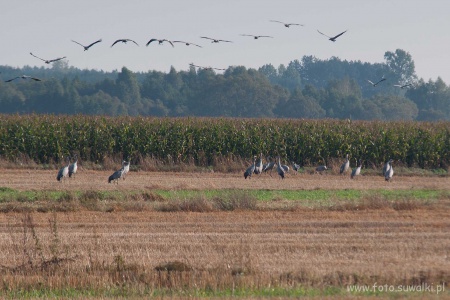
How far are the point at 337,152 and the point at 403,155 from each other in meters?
3.68

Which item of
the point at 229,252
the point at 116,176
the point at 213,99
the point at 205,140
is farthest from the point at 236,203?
the point at 213,99

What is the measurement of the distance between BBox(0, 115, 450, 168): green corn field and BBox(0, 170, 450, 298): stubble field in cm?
2207

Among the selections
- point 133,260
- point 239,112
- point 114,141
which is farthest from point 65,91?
point 133,260

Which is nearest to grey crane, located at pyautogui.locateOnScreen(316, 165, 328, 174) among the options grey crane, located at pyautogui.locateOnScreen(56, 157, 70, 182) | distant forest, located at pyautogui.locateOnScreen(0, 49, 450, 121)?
grey crane, located at pyautogui.locateOnScreen(56, 157, 70, 182)

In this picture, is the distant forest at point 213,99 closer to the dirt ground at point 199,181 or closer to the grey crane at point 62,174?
the dirt ground at point 199,181

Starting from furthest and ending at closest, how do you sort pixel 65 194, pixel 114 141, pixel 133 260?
pixel 114 141 → pixel 65 194 → pixel 133 260

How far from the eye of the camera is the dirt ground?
3244 cm

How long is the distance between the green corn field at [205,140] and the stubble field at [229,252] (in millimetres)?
22072

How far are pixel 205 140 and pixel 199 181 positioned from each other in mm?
12318

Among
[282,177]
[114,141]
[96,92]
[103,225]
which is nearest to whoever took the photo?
[103,225]

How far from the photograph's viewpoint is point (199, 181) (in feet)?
116

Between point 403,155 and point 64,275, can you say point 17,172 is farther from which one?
point 64,275

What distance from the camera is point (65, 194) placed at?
26.4 metres

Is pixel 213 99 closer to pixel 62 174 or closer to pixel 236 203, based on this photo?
pixel 62 174
